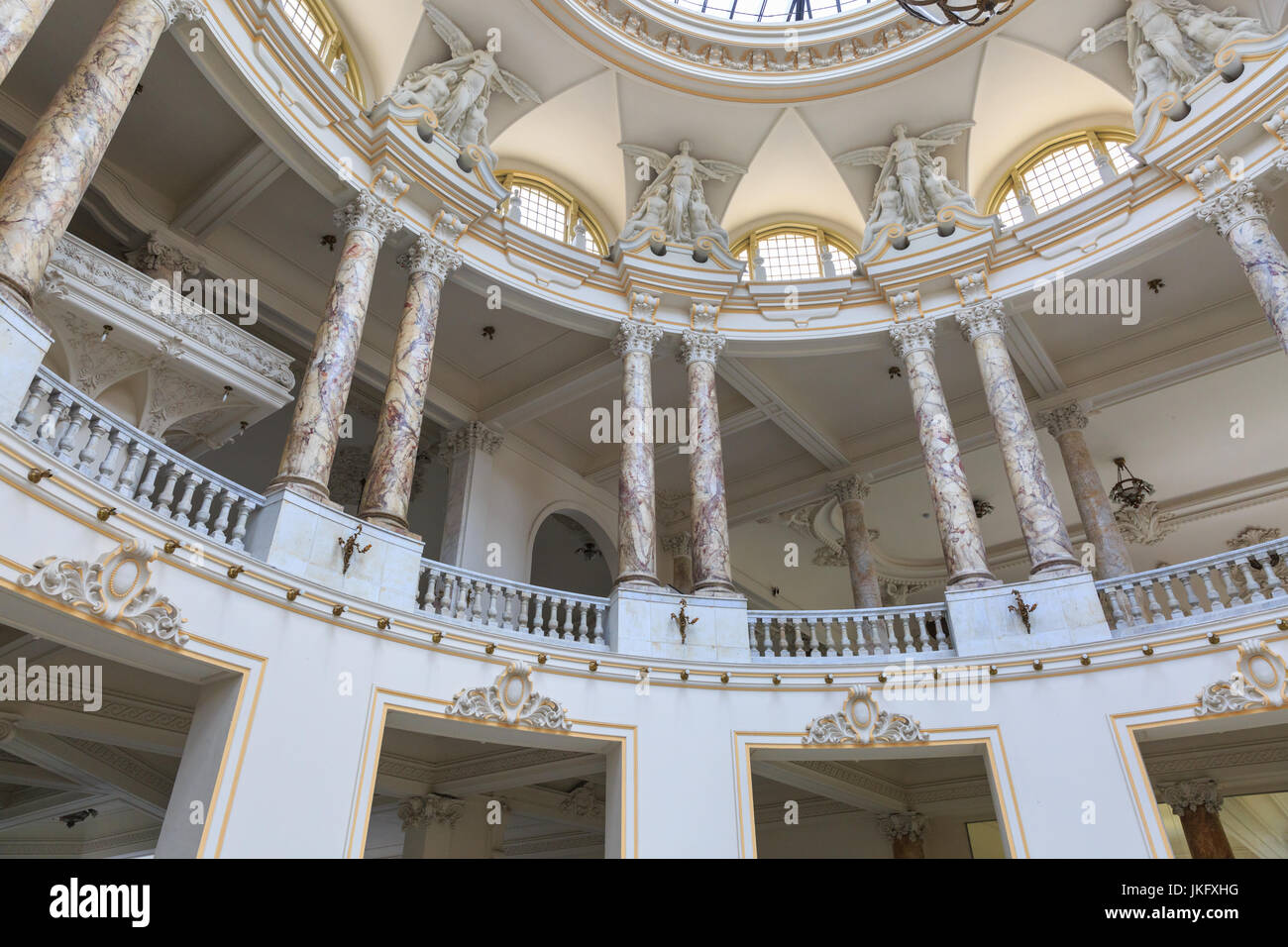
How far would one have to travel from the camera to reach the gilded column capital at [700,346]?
1344 cm

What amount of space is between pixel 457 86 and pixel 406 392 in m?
5.86

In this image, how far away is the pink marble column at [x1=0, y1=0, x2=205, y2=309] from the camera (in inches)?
251

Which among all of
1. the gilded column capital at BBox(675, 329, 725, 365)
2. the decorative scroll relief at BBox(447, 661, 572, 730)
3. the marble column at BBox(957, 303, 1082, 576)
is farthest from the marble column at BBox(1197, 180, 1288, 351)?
the decorative scroll relief at BBox(447, 661, 572, 730)

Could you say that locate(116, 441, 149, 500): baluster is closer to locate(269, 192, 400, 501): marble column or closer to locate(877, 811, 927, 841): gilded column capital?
locate(269, 192, 400, 501): marble column

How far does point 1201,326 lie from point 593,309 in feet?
36.0

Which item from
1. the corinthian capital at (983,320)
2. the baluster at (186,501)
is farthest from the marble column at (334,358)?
the corinthian capital at (983,320)

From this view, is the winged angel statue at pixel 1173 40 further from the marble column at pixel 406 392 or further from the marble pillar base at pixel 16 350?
the marble pillar base at pixel 16 350

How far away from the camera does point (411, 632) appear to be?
8.83 metres

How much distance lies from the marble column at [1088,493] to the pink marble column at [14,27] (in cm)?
1444
